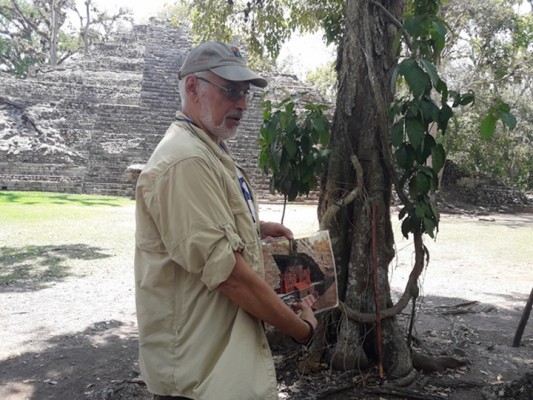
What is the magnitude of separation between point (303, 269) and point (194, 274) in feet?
2.05

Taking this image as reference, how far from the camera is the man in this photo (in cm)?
154

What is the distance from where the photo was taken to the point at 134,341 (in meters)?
4.46

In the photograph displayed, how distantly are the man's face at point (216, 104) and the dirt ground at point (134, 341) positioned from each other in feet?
6.96

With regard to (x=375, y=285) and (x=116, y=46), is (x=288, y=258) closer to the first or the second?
(x=375, y=285)

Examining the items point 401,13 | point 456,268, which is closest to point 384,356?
point 401,13

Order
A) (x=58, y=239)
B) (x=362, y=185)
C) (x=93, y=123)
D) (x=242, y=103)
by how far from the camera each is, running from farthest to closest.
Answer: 1. (x=93, y=123)
2. (x=58, y=239)
3. (x=362, y=185)
4. (x=242, y=103)

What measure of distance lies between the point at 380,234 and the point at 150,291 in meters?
2.24

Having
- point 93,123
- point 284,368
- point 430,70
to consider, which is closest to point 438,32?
point 430,70

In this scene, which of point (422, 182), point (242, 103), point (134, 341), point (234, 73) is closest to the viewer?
point (234, 73)

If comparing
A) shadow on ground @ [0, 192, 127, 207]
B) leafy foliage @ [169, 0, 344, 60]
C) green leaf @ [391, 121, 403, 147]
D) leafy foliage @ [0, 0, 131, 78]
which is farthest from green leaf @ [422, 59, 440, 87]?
leafy foliage @ [0, 0, 131, 78]

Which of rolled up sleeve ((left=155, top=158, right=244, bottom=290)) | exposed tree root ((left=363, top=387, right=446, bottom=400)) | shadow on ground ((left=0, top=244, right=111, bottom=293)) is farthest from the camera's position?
shadow on ground ((left=0, top=244, right=111, bottom=293))

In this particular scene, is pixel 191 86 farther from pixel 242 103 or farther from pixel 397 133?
pixel 397 133

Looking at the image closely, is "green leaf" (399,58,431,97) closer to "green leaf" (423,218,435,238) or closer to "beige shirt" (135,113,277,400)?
"green leaf" (423,218,435,238)

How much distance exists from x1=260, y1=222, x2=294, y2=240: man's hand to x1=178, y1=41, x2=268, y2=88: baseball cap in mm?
646
